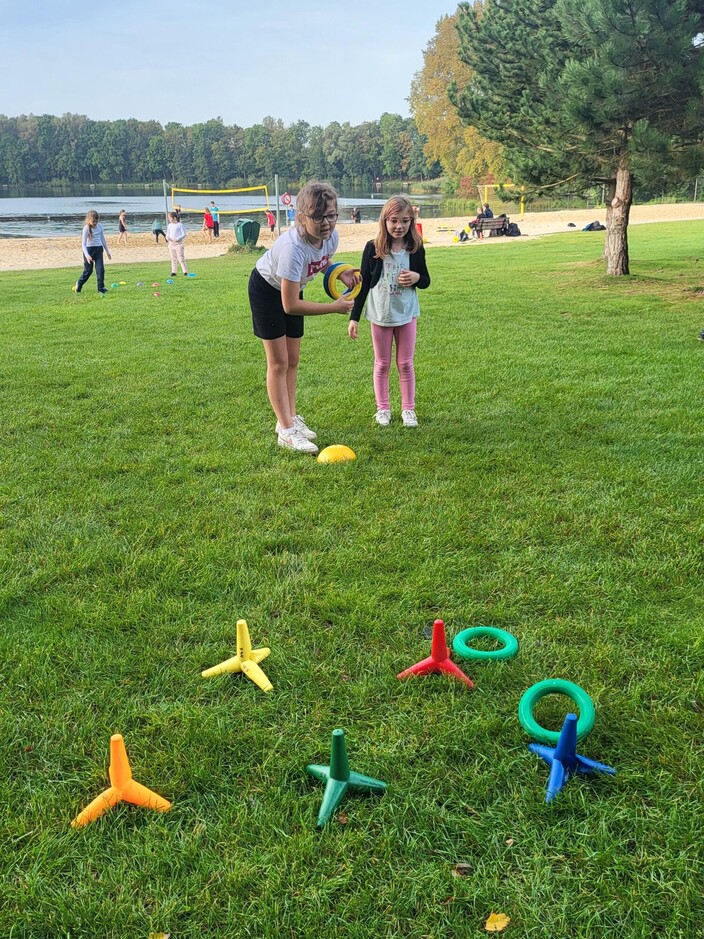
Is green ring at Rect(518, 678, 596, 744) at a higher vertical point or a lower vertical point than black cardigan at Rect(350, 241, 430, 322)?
lower

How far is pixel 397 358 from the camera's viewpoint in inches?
212

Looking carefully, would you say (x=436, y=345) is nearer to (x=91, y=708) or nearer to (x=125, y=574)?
(x=125, y=574)

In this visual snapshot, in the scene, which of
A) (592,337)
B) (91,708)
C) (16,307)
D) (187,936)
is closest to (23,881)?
(187,936)

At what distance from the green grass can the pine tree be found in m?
5.26

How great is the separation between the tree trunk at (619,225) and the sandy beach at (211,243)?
9.68 metres

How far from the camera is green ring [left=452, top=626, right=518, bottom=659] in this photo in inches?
105

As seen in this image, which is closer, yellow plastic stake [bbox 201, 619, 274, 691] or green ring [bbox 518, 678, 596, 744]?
green ring [bbox 518, 678, 596, 744]

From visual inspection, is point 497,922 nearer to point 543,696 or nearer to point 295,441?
point 543,696

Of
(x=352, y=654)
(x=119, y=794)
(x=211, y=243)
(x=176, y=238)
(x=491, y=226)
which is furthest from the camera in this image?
(x=211, y=243)

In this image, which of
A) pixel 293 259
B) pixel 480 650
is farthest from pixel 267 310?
pixel 480 650

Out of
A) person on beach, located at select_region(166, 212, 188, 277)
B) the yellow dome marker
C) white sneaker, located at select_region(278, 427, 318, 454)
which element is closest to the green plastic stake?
the yellow dome marker

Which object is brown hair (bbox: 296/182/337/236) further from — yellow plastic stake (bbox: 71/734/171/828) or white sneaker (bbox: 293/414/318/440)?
yellow plastic stake (bbox: 71/734/171/828)

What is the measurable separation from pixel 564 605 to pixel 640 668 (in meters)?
0.47

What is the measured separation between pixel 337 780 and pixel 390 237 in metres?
3.90
